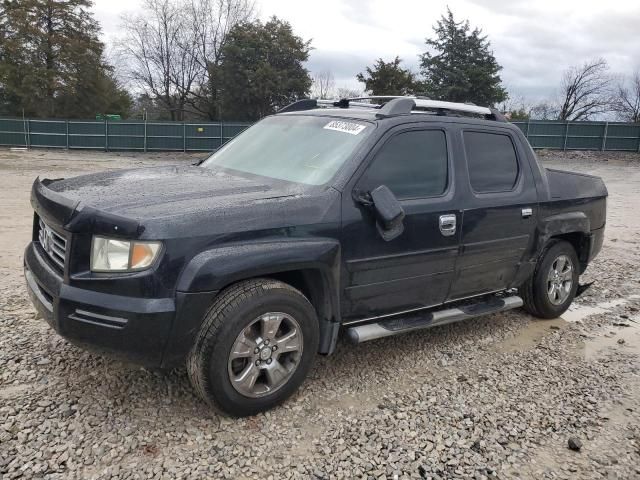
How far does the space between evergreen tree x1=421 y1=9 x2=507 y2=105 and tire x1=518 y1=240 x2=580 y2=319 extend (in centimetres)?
2898

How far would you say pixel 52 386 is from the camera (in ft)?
11.1

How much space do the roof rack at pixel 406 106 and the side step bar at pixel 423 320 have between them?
1.47m

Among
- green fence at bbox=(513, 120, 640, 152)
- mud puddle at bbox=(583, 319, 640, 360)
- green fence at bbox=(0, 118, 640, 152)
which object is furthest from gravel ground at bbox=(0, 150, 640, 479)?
green fence at bbox=(513, 120, 640, 152)

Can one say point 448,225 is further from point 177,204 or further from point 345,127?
point 177,204

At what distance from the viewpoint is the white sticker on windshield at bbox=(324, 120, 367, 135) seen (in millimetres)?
3771

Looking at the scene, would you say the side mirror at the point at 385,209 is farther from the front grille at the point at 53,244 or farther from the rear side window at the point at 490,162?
the front grille at the point at 53,244

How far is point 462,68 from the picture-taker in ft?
108

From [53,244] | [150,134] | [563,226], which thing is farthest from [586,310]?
[150,134]

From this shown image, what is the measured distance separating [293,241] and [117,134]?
27.2 m

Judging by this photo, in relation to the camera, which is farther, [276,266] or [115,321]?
[276,266]

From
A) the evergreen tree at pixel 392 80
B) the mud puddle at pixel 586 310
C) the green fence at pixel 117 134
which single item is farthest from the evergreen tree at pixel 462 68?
the mud puddle at pixel 586 310

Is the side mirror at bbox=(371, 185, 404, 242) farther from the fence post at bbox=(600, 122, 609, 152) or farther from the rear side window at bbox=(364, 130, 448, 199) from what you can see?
the fence post at bbox=(600, 122, 609, 152)

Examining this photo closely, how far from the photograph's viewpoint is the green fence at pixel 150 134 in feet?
90.8

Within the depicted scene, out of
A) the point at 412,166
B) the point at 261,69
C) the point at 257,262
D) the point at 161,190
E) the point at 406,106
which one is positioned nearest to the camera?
the point at 257,262
